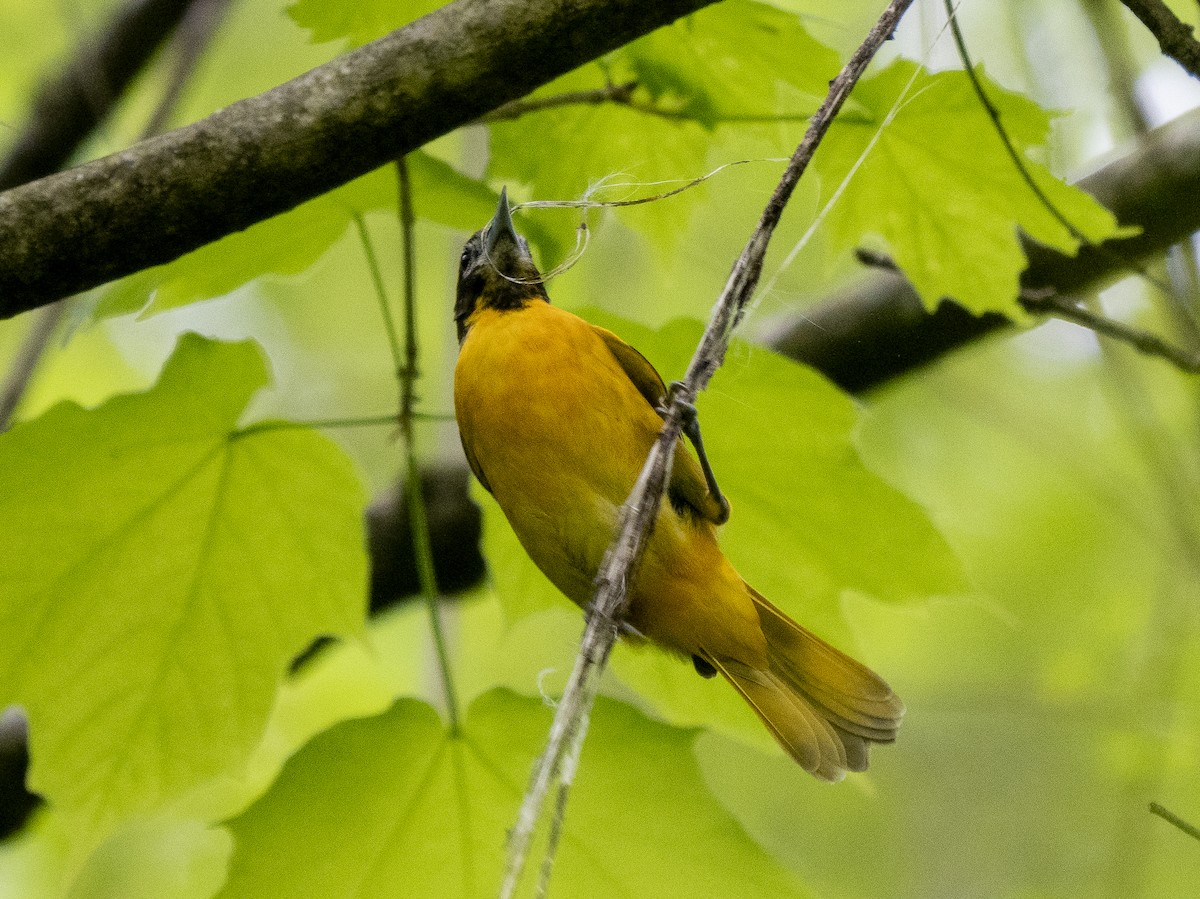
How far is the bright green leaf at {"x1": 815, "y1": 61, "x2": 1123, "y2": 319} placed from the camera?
83.3 inches

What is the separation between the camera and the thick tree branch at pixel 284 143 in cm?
152

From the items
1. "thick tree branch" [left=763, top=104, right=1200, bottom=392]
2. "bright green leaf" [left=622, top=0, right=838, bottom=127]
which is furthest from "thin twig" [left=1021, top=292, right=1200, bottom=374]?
"bright green leaf" [left=622, top=0, right=838, bottom=127]

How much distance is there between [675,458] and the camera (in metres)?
2.04

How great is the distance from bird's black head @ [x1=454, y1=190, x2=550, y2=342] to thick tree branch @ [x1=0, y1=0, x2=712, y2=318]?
0.75m

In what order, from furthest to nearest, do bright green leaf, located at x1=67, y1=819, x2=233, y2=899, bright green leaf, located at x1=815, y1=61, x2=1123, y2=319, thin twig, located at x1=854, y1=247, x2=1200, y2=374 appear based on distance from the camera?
1. bright green leaf, located at x1=67, y1=819, x2=233, y2=899
2. thin twig, located at x1=854, y1=247, x2=1200, y2=374
3. bright green leaf, located at x1=815, y1=61, x2=1123, y2=319

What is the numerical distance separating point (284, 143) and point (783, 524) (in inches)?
45.3

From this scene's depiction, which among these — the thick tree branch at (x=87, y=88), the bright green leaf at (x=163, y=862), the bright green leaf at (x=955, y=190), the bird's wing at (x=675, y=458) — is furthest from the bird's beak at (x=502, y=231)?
the bright green leaf at (x=163, y=862)

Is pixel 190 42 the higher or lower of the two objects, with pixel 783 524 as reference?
higher

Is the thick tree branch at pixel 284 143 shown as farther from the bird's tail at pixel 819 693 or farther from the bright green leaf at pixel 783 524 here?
the bird's tail at pixel 819 693

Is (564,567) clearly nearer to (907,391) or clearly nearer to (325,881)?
(325,881)

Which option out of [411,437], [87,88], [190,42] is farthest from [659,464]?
[190,42]

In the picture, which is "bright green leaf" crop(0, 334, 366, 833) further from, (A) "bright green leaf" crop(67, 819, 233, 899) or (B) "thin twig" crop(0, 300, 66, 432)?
(A) "bright green leaf" crop(67, 819, 233, 899)

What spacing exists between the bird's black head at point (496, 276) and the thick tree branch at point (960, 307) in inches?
29.3

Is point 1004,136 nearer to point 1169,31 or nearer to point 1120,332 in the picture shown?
point 1169,31
